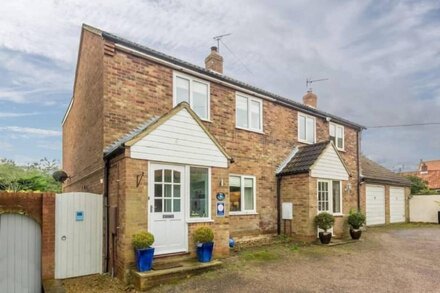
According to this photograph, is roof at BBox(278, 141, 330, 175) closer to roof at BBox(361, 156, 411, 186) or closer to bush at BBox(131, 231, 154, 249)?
roof at BBox(361, 156, 411, 186)

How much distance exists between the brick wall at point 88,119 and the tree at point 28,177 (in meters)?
1.72

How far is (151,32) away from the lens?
39.1 ft

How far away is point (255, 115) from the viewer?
46.5ft

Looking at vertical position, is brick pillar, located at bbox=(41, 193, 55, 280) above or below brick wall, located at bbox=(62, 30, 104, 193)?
below

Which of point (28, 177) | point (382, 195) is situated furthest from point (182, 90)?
point (382, 195)

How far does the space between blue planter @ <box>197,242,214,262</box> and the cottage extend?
441 mm

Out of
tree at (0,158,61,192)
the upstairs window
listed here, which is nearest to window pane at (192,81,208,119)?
tree at (0,158,61,192)

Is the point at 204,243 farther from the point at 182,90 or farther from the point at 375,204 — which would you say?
the point at 375,204

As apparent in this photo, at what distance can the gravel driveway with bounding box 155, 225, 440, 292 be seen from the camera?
7.39 metres

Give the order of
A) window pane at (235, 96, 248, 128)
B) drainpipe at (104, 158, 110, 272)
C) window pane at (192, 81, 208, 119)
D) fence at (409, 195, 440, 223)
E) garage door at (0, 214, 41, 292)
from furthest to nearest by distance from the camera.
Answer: fence at (409, 195, 440, 223), window pane at (235, 96, 248, 128), window pane at (192, 81, 208, 119), drainpipe at (104, 158, 110, 272), garage door at (0, 214, 41, 292)

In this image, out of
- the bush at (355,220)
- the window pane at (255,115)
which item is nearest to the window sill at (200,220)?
the window pane at (255,115)

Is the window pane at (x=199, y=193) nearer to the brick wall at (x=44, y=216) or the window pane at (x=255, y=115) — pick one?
the brick wall at (x=44, y=216)

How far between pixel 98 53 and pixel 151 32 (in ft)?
7.81

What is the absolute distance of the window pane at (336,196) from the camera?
14.8 metres
